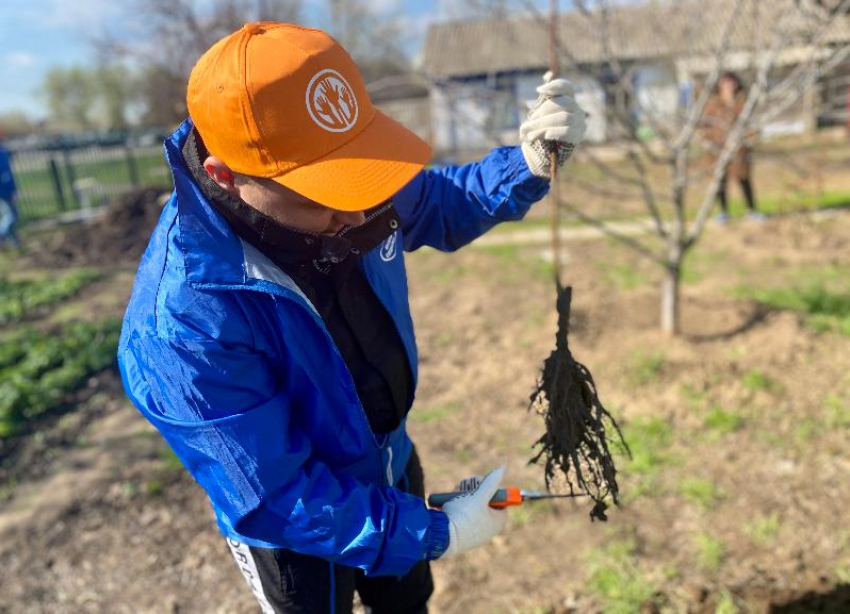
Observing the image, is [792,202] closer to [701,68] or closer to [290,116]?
[701,68]

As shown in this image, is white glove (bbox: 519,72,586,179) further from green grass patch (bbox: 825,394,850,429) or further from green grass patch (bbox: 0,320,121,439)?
green grass patch (bbox: 0,320,121,439)

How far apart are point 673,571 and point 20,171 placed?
49.8 ft

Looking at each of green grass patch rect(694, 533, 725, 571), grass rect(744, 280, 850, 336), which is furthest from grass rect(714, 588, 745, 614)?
grass rect(744, 280, 850, 336)

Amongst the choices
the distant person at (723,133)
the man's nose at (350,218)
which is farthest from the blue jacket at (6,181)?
the man's nose at (350,218)

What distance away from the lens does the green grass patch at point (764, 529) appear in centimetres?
287

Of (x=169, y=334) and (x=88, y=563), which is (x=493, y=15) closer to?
(x=169, y=334)

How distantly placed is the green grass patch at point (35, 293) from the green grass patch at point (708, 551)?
6.57 m

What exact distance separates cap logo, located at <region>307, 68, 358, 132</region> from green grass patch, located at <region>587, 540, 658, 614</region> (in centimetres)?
212

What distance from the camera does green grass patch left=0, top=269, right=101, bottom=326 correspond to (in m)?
6.99

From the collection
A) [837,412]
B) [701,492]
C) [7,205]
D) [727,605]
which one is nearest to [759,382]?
[837,412]

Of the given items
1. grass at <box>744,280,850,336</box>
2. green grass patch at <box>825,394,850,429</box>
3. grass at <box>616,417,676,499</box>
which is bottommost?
grass at <box>616,417,676,499</box>

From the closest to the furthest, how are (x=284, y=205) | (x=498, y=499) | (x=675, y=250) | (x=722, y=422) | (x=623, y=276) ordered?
(x=284, y=205) → (x=498, y=499) → (x=722, y=422) → (x=675, y=250) → (x=623, y=276)

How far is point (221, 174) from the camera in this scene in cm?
142

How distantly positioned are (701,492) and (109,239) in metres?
9.21
